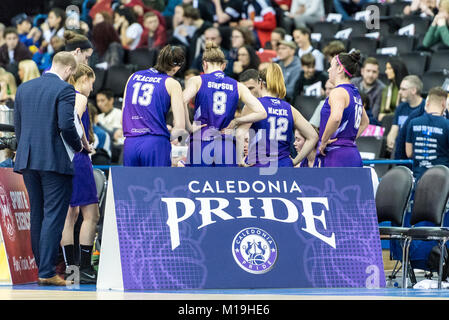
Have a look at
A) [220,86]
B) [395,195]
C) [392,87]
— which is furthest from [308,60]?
[220,86]

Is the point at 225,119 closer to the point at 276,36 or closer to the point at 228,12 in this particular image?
the point at 276,36

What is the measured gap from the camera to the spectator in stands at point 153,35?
1551cm

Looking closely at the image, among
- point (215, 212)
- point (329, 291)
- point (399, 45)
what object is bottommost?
point (329, 291)

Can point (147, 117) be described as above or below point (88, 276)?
above

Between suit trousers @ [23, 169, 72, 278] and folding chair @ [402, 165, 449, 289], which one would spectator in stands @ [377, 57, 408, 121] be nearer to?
folding chair @ [402, 165, 449, 289]

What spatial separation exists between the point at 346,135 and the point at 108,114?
5.62m

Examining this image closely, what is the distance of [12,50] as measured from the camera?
15.7m

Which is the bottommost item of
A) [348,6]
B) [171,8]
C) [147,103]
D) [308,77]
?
[147,103]

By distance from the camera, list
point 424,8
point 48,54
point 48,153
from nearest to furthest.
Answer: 1. point 48,153
2. point 424,8
3. point 48,54

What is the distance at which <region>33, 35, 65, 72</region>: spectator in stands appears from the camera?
604 inches

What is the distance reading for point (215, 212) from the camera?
646 cm

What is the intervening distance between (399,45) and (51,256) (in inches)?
343
